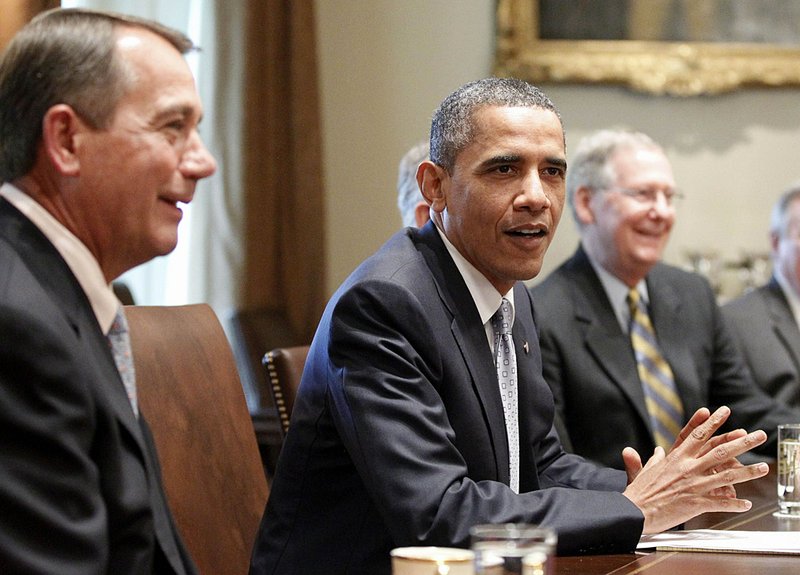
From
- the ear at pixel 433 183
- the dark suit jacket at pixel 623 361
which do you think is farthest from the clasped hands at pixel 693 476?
the dark suit jacket at pixel 623 361

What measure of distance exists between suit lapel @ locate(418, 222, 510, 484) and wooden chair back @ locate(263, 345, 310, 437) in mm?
552

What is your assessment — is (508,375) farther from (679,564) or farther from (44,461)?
(44,461)

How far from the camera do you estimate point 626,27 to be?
19.7 feet

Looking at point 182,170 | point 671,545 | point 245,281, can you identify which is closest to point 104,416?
point 182,170

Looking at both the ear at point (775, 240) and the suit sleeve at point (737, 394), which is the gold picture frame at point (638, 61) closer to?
the ear at point (775, 240)

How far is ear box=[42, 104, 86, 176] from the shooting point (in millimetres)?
1615

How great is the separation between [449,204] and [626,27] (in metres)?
3.83

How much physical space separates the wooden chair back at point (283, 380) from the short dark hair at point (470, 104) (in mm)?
636

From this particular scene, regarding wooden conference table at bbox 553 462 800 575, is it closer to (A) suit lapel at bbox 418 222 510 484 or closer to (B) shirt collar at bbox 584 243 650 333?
(A) suit lapel at bbox 418 222 510 484

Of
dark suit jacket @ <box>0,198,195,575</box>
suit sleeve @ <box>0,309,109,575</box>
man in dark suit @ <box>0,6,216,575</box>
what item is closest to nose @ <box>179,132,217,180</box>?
man in dark suit @ <box>0,6,216,575</box>

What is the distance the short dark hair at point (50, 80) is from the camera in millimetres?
1621

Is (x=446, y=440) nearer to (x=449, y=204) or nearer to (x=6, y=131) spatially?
(x=449, y=204)

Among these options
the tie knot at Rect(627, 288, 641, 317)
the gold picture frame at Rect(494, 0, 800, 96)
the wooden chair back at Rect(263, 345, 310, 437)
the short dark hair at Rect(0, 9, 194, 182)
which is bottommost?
the wooden chair back at Rect(263, 345, 310, 437)

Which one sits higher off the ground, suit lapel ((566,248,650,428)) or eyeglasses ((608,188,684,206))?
eyeglasses ((608,188,684,206))
